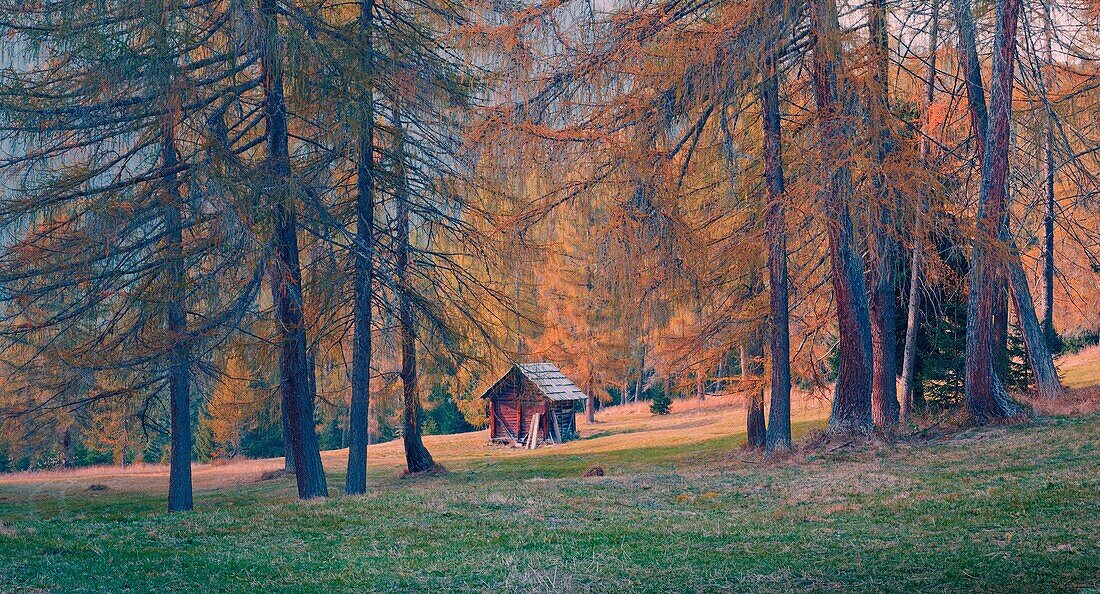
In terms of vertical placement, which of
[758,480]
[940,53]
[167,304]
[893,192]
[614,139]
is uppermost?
[940,53]

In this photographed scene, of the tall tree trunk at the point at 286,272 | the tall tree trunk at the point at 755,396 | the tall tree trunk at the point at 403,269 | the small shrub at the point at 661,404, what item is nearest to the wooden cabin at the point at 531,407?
the small shrub at the point at 661,404

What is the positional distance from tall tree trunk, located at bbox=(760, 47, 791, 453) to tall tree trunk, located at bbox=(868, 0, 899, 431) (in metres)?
1.50

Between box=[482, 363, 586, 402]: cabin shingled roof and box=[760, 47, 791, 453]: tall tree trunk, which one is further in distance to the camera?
box=[482, 363, 586, 402]: cabin shingled roof

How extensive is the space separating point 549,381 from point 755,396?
22025mm

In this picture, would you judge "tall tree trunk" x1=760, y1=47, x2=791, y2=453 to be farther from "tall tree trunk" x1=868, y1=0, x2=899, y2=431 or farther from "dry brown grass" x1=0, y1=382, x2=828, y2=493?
"dry brown grass" x1=0, y1=382, x2=828, y2=493

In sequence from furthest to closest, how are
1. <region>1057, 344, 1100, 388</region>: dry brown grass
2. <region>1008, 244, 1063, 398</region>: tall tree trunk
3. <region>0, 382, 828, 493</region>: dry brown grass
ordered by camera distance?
Result: 1. <region>0, 382, 828, 493</region>: dry brown grass
2. <region>1057, 344, 1100, 388</region>: dry brown grass
3. <region>1008, 244, 1063, 398</region>: tall tree trunk

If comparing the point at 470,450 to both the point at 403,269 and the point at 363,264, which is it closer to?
the point at 403,269

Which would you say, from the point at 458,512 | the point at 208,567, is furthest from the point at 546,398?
the point at 208,567

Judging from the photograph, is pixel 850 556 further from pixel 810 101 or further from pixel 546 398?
pixel 546 398

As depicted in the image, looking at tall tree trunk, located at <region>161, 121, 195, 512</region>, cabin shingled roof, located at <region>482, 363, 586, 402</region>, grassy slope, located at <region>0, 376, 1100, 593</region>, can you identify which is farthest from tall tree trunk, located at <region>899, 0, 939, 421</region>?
cabin shingled roof, located at <region>482, 363, 586, 402</region>

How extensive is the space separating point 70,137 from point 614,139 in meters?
8.17

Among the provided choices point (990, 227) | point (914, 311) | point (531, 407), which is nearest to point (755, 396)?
point (914, 311)

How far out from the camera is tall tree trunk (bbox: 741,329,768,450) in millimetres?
19344

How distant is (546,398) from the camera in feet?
131
